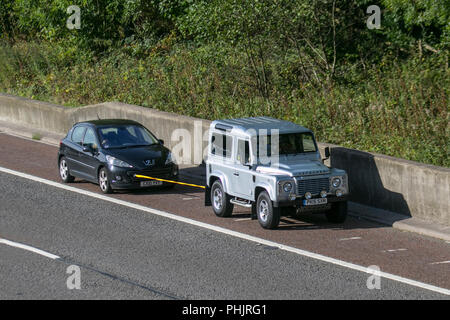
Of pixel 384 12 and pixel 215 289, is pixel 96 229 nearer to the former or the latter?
pixel 215 289

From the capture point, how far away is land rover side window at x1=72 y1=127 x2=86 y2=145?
20820 mm

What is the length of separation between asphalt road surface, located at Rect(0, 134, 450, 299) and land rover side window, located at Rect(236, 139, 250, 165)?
1.23 meters

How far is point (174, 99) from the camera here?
26.2m

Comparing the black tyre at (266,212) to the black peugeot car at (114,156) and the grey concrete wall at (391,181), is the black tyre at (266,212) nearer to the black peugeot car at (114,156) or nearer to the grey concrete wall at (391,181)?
the grey concrete wall at (391,181)

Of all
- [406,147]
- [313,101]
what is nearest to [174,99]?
[313,101]

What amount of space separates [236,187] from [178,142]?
6376 millimetres

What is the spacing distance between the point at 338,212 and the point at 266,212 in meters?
1.45

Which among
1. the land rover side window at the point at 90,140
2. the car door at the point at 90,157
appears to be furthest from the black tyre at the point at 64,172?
the land rover side window at the point at 90,140

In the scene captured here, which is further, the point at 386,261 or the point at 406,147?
the point at 406,147

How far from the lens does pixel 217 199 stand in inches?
688

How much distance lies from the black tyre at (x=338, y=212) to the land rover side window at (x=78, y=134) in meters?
7.19

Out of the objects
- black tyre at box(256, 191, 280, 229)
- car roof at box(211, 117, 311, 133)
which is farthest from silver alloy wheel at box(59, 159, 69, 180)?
black tyre at box(256, 191, 280, 229)

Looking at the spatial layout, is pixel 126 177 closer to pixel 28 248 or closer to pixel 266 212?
pixel 266 212

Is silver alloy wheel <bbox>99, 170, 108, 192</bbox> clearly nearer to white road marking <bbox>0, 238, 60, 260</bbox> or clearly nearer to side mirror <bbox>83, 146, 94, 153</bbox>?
side mirror <bbox>83, 146, 94, 153</bbox>
